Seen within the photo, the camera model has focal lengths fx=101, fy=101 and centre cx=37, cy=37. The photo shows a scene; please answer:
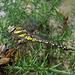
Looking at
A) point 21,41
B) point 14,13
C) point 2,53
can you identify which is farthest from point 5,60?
point 14,13

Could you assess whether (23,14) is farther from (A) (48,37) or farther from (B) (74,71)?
(B) (74,71)

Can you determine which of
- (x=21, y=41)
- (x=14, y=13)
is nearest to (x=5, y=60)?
(x=21, y=41)

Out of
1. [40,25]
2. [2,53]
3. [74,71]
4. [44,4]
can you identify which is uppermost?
[44,4]

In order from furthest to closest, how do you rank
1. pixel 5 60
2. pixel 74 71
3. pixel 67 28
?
1. pixel 67 28
2. pixel 74 71
3. pixel 5 60

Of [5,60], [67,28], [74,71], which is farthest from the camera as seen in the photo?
[67,28]

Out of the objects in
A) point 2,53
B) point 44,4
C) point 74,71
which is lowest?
point 74,71

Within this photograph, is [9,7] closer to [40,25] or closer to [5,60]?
[40,25]

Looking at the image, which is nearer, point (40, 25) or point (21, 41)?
point (21, 41)

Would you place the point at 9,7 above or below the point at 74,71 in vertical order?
above

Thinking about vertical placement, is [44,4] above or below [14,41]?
above
